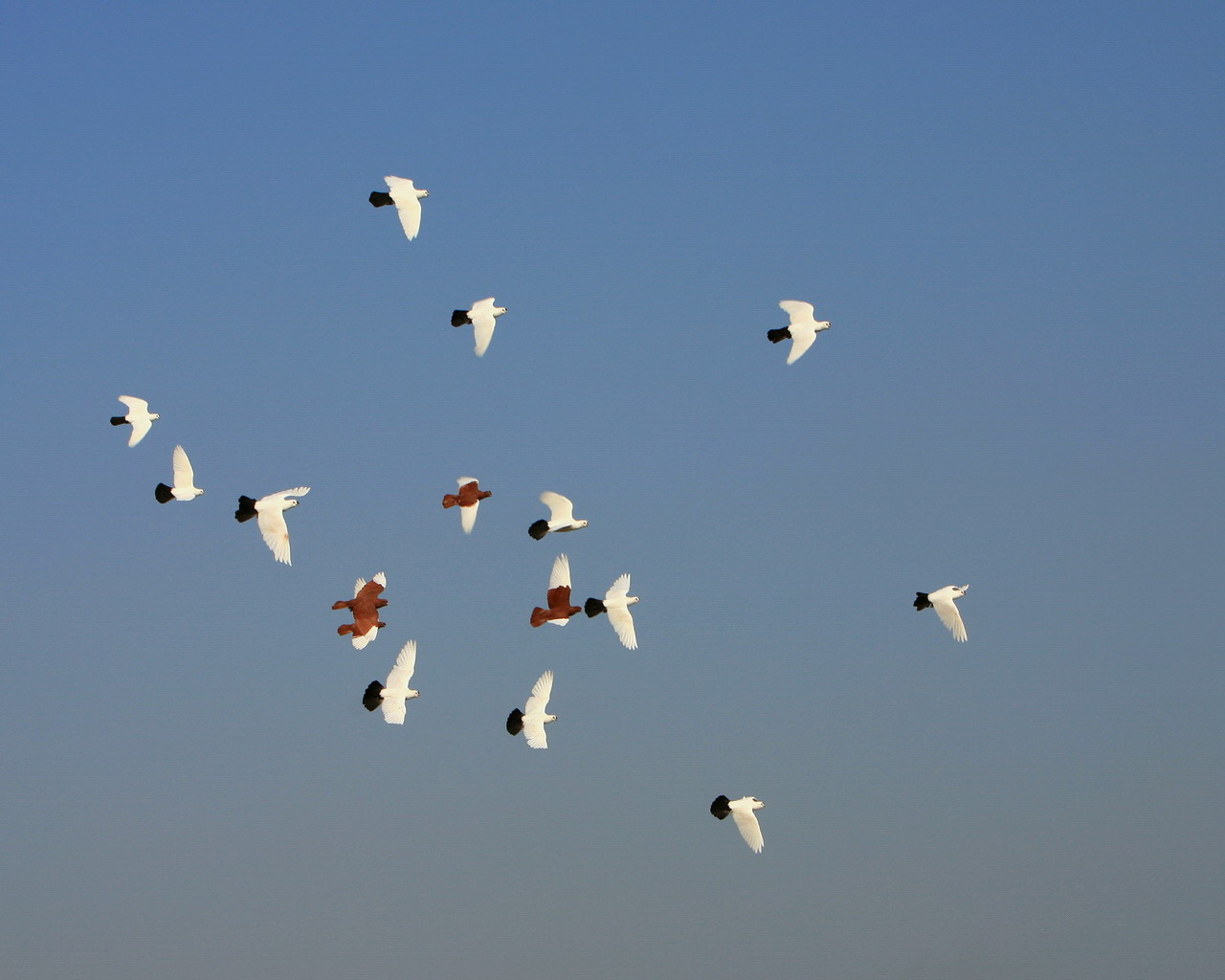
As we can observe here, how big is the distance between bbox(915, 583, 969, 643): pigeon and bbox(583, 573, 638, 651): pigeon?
967 cm

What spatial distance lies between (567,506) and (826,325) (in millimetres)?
11189

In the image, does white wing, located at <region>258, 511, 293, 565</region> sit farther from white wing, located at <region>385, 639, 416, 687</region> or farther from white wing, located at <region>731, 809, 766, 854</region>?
white wing, located at <region>731, 809, 766, 854</region>

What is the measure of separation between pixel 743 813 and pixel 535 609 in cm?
970

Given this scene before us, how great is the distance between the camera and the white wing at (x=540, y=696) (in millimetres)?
64625

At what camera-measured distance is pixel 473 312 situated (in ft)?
221

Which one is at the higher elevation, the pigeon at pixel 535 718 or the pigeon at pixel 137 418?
the pigeon at pixel 137 418

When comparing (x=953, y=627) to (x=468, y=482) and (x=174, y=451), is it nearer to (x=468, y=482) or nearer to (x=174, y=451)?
(x=468, y=482)

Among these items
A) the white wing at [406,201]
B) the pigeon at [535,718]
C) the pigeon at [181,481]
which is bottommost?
the pigeon at [535,718]

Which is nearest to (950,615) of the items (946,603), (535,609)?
(946,603)

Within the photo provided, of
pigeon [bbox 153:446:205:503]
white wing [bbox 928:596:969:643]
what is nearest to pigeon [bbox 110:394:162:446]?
pigeon [bbox 153:446:205:503]

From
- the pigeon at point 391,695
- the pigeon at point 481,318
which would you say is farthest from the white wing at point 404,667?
the pigeon at point 481,318

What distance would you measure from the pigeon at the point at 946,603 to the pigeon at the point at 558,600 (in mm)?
11820

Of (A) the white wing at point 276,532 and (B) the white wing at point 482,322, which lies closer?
(A) the white wing at point 276,532

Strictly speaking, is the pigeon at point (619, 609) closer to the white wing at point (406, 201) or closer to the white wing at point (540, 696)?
the white wing at point (540, 696)
